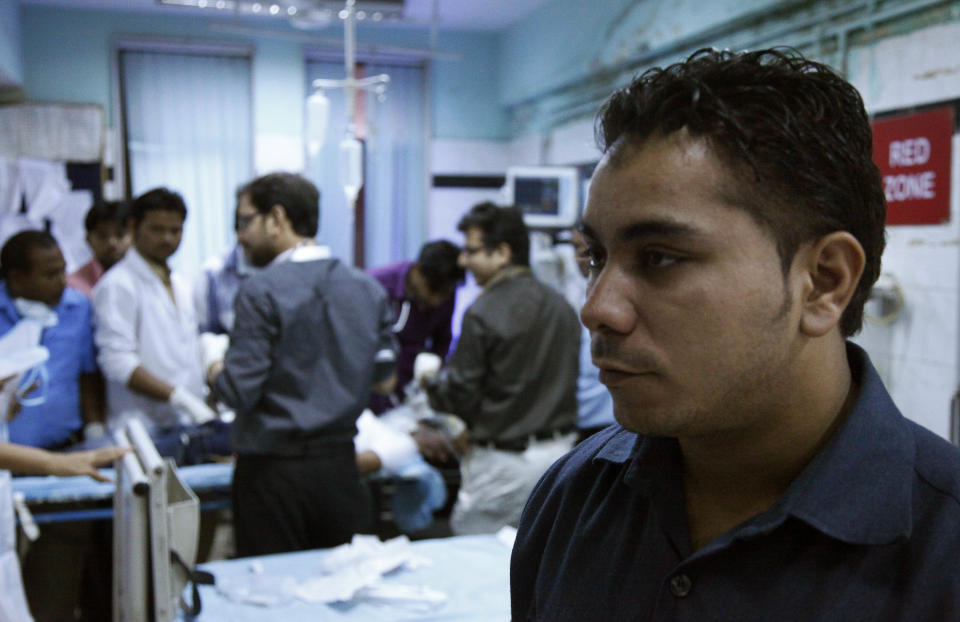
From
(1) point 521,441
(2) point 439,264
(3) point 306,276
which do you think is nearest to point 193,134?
(2) point 439,264

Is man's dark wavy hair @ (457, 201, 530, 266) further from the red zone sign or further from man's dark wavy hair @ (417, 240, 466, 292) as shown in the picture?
the red zone sign

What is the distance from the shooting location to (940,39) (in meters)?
2.71

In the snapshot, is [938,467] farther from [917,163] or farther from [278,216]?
[917,163]

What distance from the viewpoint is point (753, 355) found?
767 mm

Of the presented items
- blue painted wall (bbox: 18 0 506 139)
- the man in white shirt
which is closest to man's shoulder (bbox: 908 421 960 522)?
the man in white shirt

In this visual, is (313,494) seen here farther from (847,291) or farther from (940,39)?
(940,39)

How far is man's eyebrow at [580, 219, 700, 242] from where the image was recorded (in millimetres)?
752

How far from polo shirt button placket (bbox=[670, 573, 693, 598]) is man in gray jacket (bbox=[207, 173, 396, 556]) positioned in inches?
70.6

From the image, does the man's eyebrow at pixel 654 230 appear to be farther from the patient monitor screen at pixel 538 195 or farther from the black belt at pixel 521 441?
the patient monitor screen at pixel 538 195

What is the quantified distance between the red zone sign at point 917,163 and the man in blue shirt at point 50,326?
9.54ft

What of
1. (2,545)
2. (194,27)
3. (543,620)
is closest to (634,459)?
(543,620)

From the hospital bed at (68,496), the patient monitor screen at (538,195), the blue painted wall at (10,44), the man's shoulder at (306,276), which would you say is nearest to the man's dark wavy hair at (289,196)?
the man's shoulder at (306,276)

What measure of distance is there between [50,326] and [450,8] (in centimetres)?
419

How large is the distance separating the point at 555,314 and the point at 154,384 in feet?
4.94
